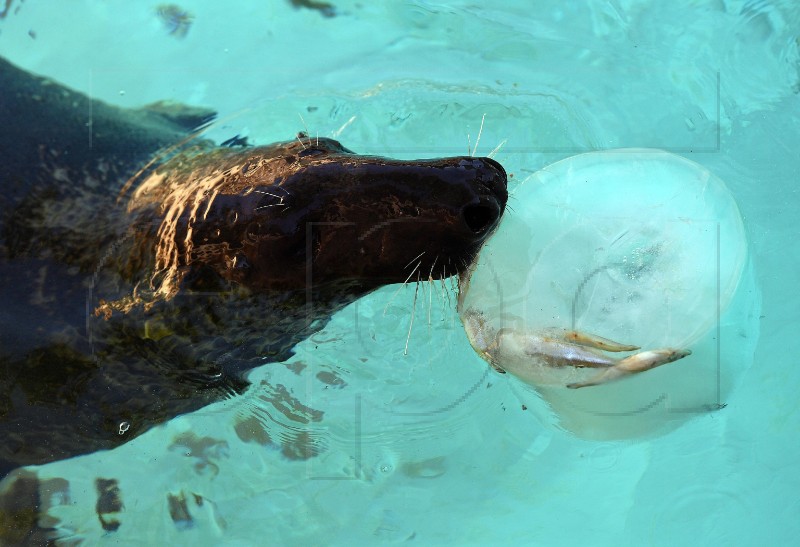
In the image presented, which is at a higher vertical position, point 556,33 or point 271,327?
point 556,33

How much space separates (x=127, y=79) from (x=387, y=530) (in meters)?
3.36

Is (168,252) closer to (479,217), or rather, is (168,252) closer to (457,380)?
(479,217)

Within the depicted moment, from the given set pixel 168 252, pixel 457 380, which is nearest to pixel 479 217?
pixel 168 252

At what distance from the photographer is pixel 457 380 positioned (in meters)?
4.87

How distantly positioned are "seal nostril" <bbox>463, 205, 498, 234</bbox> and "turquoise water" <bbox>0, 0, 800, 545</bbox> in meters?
1.41

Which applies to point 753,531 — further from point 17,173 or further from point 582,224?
point 17,173

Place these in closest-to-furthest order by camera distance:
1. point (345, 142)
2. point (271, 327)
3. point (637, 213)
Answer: point (637, 213) → point (271, 327) → point (345, 142)

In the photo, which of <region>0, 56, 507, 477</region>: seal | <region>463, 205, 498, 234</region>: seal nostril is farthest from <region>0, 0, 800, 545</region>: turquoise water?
<region>463, 205, 498, 234</region>: seal nostril

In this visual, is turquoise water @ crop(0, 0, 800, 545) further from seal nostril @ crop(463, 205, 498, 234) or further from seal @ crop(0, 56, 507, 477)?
seal nostril @ crop(463, 205, 498, 234)

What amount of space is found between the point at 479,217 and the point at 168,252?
1341 millimetres

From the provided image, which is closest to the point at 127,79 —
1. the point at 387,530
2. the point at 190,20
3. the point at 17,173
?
the point at 190,20

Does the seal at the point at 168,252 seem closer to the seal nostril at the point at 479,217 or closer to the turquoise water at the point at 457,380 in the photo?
the seal nostril at the point at 479,217

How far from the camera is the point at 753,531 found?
182 inches

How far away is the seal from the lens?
3.01 metres
